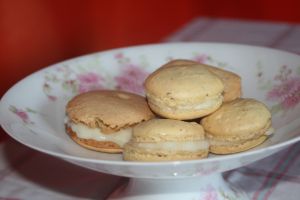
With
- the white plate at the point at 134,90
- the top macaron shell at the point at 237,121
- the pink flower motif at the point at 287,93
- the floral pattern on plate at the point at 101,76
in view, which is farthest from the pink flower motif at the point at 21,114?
the pink flower motif at the point at 287,93

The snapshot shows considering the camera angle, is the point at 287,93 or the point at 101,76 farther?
the point at 101,76

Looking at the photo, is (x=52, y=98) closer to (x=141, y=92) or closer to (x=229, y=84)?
(x=141, y=92)

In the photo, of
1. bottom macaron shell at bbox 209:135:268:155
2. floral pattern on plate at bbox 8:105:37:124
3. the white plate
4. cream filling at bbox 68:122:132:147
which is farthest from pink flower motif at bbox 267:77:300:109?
floral pattern on plate at bbox 8:105:37:124

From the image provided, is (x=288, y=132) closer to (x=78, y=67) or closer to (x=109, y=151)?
(x=109, y=151)

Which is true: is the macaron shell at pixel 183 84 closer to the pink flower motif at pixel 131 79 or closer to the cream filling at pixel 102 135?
the cream filling at pixel 102 135

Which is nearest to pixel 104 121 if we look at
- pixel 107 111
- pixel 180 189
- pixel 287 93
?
pixel 107 111

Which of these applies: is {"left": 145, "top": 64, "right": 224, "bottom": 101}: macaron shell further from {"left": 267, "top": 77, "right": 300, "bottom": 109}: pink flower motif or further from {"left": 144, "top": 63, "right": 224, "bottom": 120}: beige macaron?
{"left": 267, "top": 77, "right": 300, "bottom": 109}: pink flower motif
